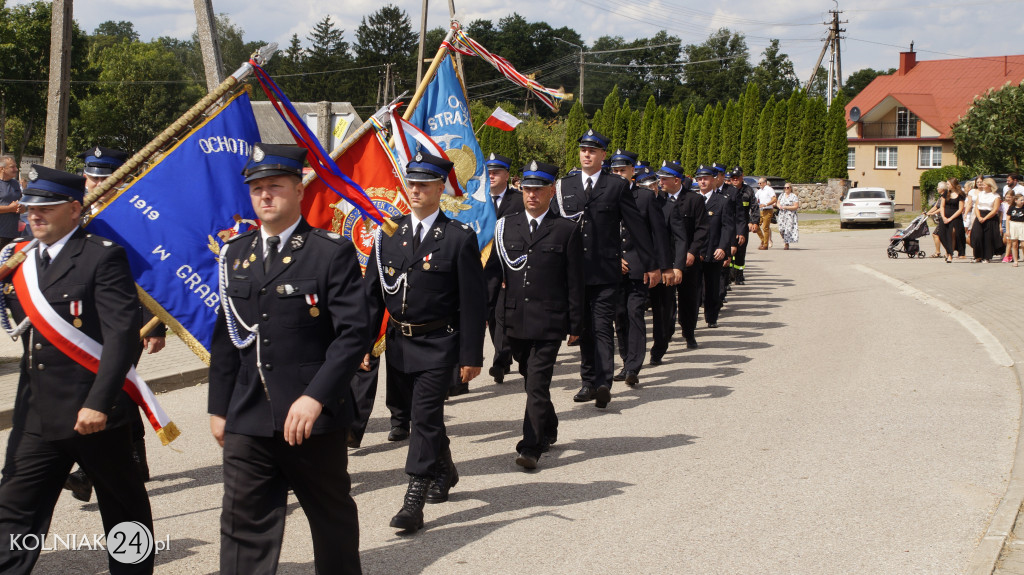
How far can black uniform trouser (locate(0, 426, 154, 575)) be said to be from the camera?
398cm

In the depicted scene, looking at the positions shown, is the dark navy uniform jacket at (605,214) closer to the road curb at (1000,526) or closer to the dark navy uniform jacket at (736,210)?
the road curb at (1000,526)

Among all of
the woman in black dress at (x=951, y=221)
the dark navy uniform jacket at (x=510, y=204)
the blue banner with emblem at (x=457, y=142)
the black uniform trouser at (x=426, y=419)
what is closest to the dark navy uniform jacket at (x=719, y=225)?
the dark navy uniform jacket at (x=510, y=204)

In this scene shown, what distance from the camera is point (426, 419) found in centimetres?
534

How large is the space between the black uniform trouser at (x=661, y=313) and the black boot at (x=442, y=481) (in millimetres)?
4959

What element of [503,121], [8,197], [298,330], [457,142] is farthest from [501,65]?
[298,330]

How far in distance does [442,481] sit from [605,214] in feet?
11.9

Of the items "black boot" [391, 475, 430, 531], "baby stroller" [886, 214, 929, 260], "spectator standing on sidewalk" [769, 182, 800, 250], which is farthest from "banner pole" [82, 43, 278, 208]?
"spectator standing on sidewalk" [769, 182, 800, 250]

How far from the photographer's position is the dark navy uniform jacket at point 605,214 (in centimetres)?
850

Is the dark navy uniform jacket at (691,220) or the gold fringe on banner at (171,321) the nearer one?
the gold fringe on banner at (171,321)

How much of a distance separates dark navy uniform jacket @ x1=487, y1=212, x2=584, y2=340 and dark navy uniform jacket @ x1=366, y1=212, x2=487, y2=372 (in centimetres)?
137

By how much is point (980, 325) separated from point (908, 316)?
114cm

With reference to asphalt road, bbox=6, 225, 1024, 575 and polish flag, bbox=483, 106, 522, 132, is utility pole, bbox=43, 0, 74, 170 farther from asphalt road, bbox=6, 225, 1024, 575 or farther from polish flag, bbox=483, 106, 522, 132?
polish flag, bbox=483, 106, 522, 132

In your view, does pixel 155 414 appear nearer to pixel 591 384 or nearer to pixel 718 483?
pixel 718 483

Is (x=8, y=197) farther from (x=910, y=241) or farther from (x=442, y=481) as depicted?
(x=910, y=241)
